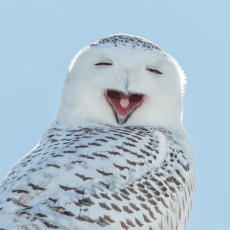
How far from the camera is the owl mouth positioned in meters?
2.26

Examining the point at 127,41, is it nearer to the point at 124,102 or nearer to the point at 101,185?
the point at 124,102

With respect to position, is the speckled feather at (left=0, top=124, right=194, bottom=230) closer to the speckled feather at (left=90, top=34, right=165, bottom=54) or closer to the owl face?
the owl face

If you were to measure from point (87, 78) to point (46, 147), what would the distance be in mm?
646

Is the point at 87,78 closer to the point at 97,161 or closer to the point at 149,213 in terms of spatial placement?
the point at 97,161

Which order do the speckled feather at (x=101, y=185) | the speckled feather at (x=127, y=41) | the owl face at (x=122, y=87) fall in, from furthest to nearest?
the speckled feather at (x=127, y=41), the owl face at (x=122, y=87), the speckled feather at (x=101, y=185)

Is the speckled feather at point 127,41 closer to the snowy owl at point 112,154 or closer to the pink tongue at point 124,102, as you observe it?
the snowy owl at point 112,154

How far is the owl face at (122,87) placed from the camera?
2.23 m

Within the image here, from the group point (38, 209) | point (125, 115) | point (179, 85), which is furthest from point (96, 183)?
point (179, 85)

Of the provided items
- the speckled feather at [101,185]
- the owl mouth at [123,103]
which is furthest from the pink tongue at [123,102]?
the speckled feather at [101,185]

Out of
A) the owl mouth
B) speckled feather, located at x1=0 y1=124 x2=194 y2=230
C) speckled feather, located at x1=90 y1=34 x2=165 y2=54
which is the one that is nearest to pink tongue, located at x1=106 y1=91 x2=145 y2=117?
the owl mouth

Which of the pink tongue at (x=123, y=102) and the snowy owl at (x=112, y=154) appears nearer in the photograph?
the snowy owl at (x=112, y=154)

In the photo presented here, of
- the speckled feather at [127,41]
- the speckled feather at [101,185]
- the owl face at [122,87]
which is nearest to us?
the speckled feather at [101,185]

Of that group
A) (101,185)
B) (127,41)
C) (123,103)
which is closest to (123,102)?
(123,103)

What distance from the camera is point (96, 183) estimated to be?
1.66 m
